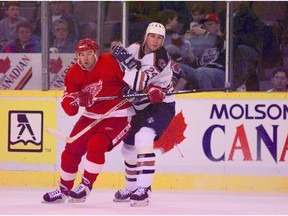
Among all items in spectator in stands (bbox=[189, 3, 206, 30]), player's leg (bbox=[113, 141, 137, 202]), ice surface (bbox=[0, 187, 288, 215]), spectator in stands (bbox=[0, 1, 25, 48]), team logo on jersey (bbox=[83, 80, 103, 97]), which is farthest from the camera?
spectator in stands (bbox=[0, 1, 25, 48])

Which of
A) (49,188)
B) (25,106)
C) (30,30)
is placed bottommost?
(49,188)

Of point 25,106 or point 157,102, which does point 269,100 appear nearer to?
point 157,102

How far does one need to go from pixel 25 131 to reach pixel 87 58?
1522 mm

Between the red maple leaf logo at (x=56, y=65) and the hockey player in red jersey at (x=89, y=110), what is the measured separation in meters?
1.38

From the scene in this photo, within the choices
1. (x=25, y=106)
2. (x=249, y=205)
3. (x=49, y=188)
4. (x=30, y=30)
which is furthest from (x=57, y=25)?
(x=249, y=205)

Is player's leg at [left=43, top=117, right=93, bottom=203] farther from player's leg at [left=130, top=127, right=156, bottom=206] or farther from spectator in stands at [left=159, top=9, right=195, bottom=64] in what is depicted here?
spectator in stands at [left=159, top=9, right=195, bottom=64]

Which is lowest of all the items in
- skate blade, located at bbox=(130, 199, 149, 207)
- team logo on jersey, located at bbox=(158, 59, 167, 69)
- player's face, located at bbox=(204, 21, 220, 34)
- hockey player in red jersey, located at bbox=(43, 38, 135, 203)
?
skate blade, located at bbox=(130, 199, 149, 207)

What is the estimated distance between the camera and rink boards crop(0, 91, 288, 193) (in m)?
7.06

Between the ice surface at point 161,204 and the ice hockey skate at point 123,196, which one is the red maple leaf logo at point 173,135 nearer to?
the ice surface at point 161,204

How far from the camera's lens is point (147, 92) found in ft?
19.3

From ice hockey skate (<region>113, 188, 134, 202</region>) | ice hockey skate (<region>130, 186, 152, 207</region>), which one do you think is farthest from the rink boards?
ice hockey skate (<region>130, 186, 152, 207</region>)

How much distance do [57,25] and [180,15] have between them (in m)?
0.95

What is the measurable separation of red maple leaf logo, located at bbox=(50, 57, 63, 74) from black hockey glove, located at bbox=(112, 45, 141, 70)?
1.53 meters

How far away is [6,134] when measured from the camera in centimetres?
732
